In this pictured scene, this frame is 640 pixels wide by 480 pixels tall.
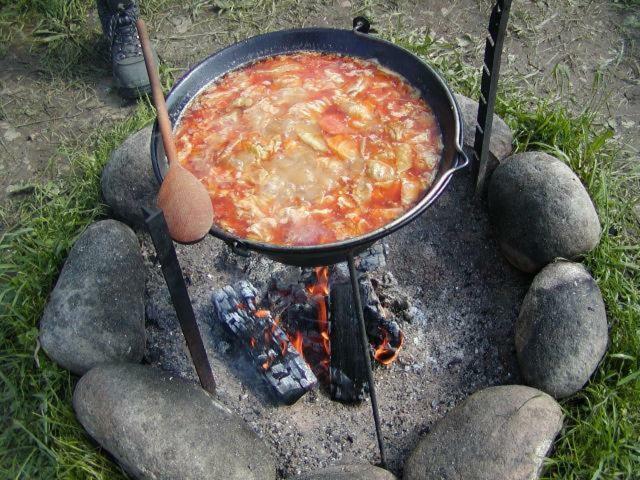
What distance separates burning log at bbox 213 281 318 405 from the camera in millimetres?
3184

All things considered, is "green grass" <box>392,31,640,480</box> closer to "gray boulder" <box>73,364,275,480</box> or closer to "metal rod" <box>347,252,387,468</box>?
"metal rod" <box>347,252,387,468</box>

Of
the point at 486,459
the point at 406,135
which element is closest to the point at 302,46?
the point at 406,135

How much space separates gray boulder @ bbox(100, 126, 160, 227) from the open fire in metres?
0.77

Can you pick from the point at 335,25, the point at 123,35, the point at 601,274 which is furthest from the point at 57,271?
the point at 335,25

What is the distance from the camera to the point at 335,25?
542 cm

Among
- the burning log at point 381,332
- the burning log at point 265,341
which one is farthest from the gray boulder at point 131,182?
the burning log at point 381,332

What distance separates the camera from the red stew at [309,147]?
2674mm

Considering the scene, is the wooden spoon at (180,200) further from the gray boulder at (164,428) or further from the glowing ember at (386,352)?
the glowing ember at (386,352)

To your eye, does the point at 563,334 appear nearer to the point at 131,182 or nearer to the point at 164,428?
the point at 164,428

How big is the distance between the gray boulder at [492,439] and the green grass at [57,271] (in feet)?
0.42

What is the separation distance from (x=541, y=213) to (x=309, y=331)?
4.46 ft

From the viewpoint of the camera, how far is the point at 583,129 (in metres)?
4.03

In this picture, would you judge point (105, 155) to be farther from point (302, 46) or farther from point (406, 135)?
point (406, 135)

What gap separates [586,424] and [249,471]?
1491 mm
